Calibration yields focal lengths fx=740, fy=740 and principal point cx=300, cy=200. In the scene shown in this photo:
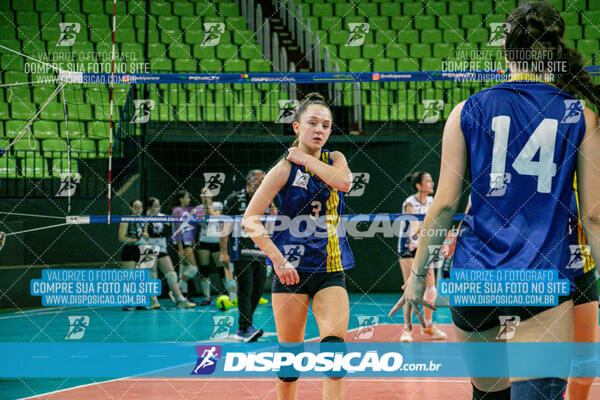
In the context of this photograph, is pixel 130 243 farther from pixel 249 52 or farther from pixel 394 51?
pixel 394 51

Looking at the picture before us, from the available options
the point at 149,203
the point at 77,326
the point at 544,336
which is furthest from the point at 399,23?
the point at 544,336

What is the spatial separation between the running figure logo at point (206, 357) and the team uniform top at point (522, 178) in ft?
8.83

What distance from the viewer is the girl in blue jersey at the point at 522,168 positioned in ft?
6.60

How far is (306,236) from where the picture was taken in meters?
3.69

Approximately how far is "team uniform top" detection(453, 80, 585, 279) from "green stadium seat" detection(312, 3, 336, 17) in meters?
12.9

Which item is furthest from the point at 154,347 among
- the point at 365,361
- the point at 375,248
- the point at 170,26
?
the point at 170,26

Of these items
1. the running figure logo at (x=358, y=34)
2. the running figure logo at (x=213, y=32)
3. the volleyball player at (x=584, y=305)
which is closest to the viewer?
the volleyball player at (x=584, y=305)

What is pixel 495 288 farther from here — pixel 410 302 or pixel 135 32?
pixel 135 32

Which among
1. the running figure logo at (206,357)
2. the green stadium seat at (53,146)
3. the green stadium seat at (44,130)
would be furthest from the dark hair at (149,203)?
the running figure logo at (206,357)

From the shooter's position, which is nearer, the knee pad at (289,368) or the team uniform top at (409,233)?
the knee pad at (289,368)

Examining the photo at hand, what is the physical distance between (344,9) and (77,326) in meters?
8.56

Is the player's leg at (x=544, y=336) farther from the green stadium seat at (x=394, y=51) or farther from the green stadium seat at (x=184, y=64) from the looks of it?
the green stadium seat at (x=394, y=51)

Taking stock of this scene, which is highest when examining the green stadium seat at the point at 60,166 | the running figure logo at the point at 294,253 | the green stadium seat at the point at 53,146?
the green stadium seat at the point at 53,146

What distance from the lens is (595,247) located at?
2.05 metres
